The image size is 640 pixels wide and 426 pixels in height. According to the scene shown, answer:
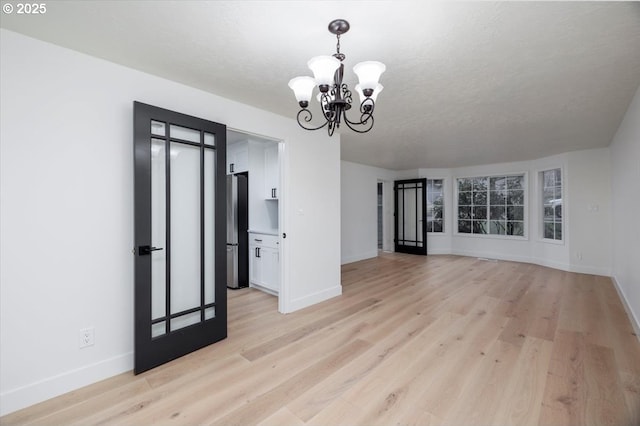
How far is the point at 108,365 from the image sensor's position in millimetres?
2092

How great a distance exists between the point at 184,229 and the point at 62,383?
1.32 m

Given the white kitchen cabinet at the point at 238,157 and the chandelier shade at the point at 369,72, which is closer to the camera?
the chandelier shade at the point at 369,72

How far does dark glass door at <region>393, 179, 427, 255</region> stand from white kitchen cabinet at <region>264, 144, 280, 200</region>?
450 cm

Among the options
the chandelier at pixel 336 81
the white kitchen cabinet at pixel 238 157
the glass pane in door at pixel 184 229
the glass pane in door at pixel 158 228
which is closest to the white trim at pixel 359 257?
the white kitchen cabinet at pixel 238 157

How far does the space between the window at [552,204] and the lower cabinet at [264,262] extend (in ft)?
19.4

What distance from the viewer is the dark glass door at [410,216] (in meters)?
7.42

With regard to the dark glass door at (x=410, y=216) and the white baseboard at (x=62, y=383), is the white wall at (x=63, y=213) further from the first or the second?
the dark glass door at (x=410, y=216)

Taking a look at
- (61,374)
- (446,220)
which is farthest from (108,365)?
(446,220)

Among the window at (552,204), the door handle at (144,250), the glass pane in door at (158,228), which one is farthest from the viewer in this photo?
the window at (552,204)

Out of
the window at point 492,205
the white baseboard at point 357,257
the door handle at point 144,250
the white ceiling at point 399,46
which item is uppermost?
the white ceiling at point 399,46

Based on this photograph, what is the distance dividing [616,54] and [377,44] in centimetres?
176

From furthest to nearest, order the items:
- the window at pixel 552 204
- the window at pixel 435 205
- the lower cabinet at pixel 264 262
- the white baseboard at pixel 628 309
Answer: the window at pixel 435 205, the window at pixel 552 204, the lower cabinet at pixel 264 262, the white baseboard at pixel 628 309

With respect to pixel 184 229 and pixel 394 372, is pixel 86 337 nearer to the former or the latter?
pixel 184 229

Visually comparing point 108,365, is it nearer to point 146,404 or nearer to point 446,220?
point 146,404
